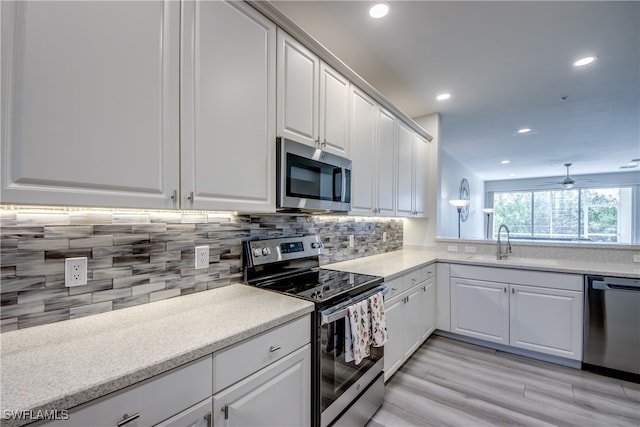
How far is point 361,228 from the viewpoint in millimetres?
3002

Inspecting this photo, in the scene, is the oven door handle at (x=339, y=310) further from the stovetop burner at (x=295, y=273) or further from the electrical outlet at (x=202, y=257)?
the electrical outlet at (x=202, y=257)

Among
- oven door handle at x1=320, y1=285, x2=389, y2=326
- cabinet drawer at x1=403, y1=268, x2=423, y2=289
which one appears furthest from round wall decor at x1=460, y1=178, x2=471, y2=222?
oven door handle at x1=320, y1=285, x2=389, y2=326

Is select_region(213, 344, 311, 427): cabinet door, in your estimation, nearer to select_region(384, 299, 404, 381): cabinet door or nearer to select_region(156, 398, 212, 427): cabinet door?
select_region(156, 398, 212, 427): cabinet door

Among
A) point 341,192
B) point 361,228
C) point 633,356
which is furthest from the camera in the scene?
point 361,228

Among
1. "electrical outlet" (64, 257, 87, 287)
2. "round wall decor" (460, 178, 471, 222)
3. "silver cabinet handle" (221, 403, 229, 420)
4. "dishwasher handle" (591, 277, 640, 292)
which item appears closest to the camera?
"silver cabinet handle" (221, 403, 229, 420)

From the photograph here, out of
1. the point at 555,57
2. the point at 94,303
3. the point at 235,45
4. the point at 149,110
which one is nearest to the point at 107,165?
the point at 149,110

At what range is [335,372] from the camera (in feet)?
5.02

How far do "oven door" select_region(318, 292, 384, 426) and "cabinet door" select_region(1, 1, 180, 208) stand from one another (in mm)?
989

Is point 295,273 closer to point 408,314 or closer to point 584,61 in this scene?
point 408,314

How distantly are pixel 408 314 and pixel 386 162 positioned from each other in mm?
1442

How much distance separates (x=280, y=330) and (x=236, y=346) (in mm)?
224

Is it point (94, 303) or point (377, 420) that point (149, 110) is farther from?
point (377, 420)

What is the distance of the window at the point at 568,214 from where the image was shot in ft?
24.9

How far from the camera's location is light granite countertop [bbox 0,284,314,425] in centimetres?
69
